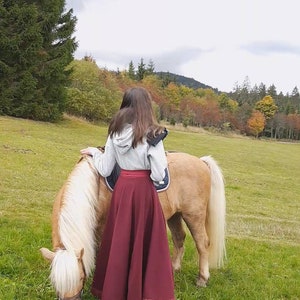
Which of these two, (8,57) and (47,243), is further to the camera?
(8,57)

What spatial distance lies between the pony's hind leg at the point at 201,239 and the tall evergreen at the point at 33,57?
25891 mm

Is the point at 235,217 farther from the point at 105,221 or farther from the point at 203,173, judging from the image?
the point at 105,221

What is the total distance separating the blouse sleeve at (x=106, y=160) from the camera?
3.95m

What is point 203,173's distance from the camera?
16.1ft

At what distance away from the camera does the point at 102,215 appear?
4.23 meters

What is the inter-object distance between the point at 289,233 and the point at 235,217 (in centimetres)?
169

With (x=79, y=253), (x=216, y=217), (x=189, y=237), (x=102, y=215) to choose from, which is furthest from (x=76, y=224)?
(x=189, y=237)

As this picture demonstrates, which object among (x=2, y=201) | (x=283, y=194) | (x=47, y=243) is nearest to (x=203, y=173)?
(x=47, y=243)

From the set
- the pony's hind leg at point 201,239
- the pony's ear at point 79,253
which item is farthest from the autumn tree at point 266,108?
the pony's ear at point 79,253

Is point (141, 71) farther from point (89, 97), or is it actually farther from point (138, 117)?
point (138, 117)

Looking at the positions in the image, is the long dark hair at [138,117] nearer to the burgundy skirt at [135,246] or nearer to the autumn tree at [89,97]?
the burgundy skirt at [135,246]

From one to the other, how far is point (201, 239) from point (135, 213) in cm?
133

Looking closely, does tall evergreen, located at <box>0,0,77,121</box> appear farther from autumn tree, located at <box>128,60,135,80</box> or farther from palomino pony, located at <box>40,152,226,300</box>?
autumn tree, located at <box>128,60,135,80</box>

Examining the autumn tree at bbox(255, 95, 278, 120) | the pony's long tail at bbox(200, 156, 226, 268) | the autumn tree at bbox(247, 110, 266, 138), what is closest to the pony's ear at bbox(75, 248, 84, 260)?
the pony's long tail at bbox(200, 156, 226, 268)
